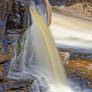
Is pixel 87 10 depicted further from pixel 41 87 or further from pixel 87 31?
pixel 41 87

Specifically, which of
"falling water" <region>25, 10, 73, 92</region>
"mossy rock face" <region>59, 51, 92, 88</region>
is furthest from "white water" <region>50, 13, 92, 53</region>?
"falling water" <region>25, 10, 73, 92</region>

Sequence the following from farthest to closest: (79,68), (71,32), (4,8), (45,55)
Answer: (71,32) → (79,68) → (45,55) → (4,8)

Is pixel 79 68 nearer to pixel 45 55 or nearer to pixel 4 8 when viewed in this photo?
pixel 45 55

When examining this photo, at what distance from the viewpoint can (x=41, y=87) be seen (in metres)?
3.67

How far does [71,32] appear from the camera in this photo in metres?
8.25

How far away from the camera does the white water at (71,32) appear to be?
676cm

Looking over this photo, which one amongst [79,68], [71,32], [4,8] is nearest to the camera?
[4,8]

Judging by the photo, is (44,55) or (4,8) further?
(44,55)

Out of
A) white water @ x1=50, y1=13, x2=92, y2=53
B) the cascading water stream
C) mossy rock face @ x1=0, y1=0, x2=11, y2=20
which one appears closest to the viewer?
mossy rock face @ x1=0, y1=0, x2=11, y2=20

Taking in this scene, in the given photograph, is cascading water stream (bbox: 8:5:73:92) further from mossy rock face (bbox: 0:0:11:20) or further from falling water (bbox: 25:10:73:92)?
mossy rock face (bbox: 0:0:11:20)

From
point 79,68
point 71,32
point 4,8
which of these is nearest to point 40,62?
point 79,68

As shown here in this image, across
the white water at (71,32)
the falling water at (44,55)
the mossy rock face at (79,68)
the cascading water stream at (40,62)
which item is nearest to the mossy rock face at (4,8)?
the cascading water stream at (40,62)

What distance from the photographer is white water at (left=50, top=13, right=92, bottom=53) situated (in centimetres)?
676

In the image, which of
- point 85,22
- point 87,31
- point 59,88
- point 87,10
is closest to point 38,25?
point 59,88
